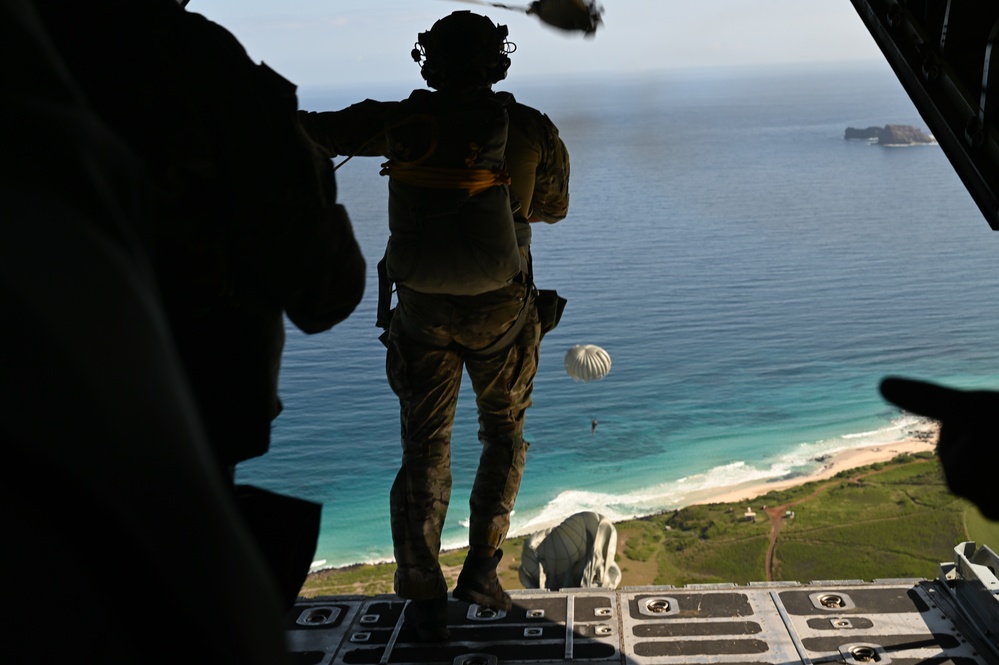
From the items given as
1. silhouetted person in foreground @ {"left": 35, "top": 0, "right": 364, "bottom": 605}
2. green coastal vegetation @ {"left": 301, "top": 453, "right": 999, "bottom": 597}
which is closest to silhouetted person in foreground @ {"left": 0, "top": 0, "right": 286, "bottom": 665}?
silhouetted person in foreground @ {"left": 35, "top": 0, "right": 364, "bottom": 605}

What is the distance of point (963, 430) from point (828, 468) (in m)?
22.2

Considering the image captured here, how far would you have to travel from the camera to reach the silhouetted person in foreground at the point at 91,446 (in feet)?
1.44

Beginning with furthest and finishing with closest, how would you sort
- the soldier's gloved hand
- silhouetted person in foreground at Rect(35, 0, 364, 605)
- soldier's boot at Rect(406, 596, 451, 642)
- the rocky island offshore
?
1. the rocky island offshore
2. soldier's boot at Rect(406, 596, 451, 642)
3. the soldier's gloved hand
4. silhouetted person in foreground at Rect(35, 0, 364, 605)

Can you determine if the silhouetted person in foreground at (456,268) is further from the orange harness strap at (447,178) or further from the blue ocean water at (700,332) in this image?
the blue ocean water at (700,332)

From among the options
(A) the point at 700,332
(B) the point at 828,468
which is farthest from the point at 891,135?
(B) the point at 828,468

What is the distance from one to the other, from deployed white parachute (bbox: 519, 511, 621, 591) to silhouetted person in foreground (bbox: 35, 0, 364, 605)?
5.16m

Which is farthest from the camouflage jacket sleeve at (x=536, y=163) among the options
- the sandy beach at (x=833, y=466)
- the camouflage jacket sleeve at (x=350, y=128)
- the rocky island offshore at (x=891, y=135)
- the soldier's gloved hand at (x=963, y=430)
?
the rocky island offshore at (x=891, y=135)

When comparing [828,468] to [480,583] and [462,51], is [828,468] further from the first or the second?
[462,51]

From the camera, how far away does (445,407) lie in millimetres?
3982

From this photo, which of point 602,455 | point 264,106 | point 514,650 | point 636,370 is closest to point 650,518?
point 602,455

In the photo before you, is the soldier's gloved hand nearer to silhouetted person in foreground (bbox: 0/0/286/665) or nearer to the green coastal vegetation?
silhouetted person in foreground (bbox: 0/0/286/665)

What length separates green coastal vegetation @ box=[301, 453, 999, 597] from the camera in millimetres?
16141

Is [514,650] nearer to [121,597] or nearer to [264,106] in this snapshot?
[264,106]

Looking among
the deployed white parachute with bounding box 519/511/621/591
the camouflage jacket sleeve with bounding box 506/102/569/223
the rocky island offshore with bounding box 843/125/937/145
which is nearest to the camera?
the camouflage jacket sleeve with bounding box 506/102/569/223
